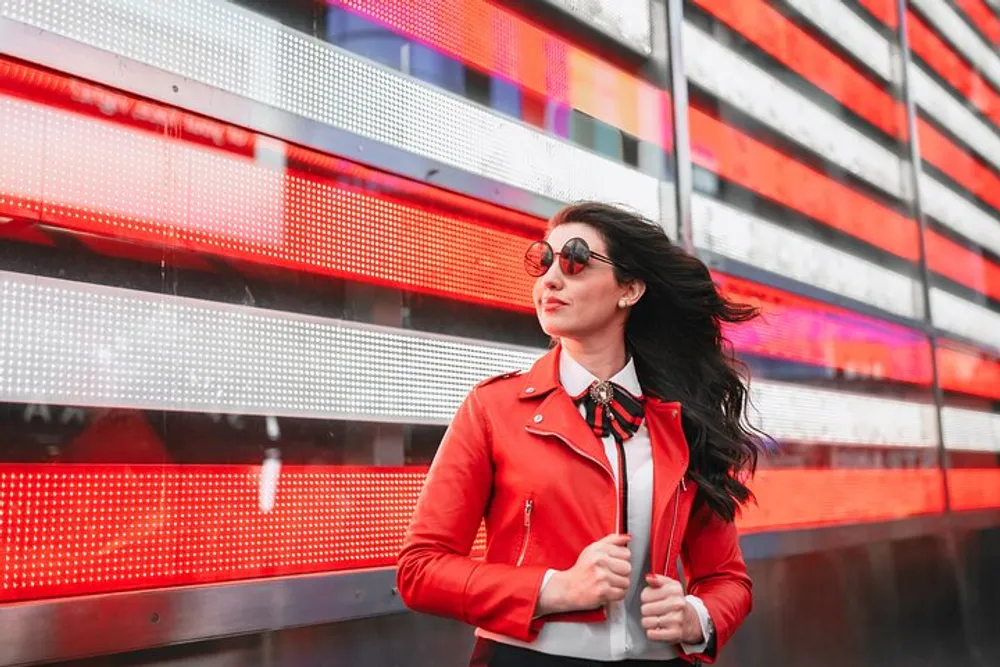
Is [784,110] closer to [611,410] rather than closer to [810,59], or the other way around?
[810,59]

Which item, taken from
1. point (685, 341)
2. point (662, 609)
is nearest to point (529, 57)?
point (685, 341)

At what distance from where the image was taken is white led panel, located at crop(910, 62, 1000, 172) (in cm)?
714

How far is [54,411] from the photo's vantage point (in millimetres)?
2260

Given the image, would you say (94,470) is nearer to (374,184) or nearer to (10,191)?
(10,191)

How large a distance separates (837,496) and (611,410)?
3686mm

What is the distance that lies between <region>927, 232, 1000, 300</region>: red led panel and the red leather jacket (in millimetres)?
5561

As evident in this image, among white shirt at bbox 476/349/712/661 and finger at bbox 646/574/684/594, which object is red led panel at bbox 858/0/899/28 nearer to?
white shirt at bbox 476/349/712/661

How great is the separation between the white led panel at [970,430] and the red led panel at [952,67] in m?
2.64

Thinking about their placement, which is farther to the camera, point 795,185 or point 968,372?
point 968,372

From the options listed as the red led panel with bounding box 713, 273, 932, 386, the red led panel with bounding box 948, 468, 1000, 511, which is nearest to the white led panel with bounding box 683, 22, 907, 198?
the red led panel with bounding box 713, 273, 932, 386

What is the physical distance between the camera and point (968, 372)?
7227 mm

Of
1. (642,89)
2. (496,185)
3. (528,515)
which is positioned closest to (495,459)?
(528,515)

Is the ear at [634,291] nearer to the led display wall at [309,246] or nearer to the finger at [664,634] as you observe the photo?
the finger at [664,634]

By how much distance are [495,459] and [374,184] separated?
1367 millimetres
